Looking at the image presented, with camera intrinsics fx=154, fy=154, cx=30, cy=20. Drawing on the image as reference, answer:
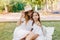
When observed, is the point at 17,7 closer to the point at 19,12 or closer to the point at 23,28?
the point at 19,12

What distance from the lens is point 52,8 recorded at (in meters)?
1.11

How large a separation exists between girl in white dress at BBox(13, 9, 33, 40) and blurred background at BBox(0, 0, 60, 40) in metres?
0.04

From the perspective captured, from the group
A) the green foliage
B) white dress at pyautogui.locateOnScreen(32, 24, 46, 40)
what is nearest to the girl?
white dress at pyautogui.locateOnScreen(32, 24, 46, 40)

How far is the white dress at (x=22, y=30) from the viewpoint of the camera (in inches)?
43.1

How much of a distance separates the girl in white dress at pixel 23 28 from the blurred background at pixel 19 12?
4 cm

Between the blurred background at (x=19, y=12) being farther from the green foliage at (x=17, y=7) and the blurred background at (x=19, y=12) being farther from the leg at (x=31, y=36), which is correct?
the leg at (x=31, y=36)

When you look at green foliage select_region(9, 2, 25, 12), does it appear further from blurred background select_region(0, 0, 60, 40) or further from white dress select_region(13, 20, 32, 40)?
white dress select_region(13, 20, 32, 40)

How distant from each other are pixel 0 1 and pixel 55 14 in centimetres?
42

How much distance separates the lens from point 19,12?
1.13 meters

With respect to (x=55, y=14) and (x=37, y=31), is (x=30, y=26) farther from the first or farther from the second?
(x=55, y=14)

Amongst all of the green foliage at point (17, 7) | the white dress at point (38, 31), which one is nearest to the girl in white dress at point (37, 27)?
the white dress at point (38, 31)

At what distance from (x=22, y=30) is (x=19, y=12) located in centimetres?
14

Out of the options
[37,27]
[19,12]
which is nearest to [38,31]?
[37,27]

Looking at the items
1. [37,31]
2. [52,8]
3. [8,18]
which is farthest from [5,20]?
[52,8]
